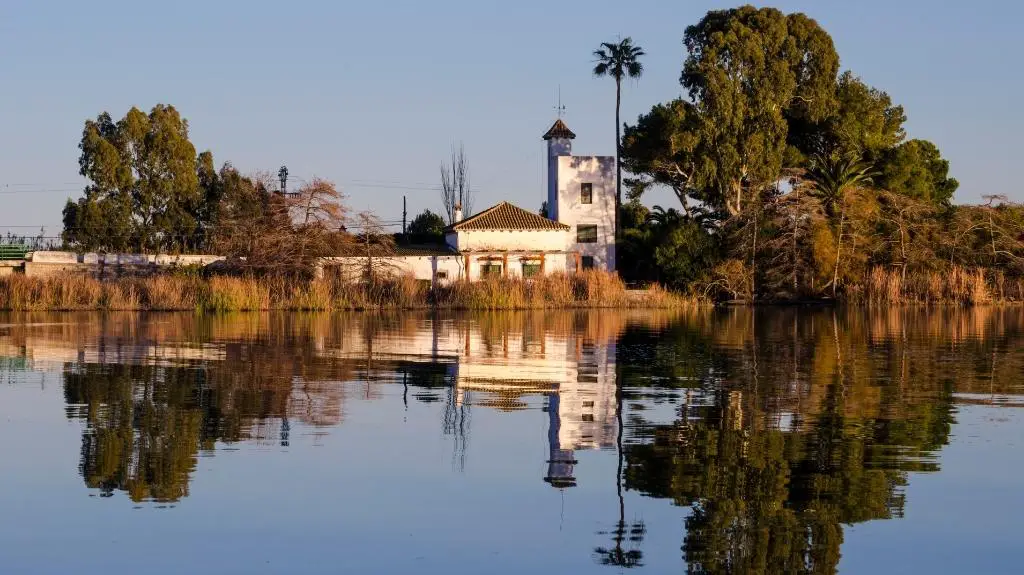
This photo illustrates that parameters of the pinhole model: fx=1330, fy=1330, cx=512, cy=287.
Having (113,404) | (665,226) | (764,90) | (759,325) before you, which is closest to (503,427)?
(113,404)

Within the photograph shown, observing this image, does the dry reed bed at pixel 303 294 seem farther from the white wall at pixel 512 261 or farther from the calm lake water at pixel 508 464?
the calm lake water at pixel 508 464

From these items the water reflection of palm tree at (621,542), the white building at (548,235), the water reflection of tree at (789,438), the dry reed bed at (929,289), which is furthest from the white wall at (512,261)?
A: the water reflection of palm tree at (621,542)

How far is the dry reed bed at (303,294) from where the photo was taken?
5291 centimetres

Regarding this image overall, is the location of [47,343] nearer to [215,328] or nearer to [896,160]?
[215,328]

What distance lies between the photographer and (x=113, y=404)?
19453 mm

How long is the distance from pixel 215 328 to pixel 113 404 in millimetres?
21262

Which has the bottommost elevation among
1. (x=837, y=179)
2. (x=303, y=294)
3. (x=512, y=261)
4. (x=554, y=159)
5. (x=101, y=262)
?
(x=303, y=294)

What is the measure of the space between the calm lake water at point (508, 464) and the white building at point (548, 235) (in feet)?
119

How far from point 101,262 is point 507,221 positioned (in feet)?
66.9

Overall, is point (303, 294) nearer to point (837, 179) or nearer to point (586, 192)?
point (586, 192)

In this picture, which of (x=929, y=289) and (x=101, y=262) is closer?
(x=929, y=289)

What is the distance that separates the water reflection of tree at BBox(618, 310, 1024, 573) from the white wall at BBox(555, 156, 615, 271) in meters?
38.8

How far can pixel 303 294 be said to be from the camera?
5434 centimetres

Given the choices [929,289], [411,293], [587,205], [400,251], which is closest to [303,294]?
[411,293]
